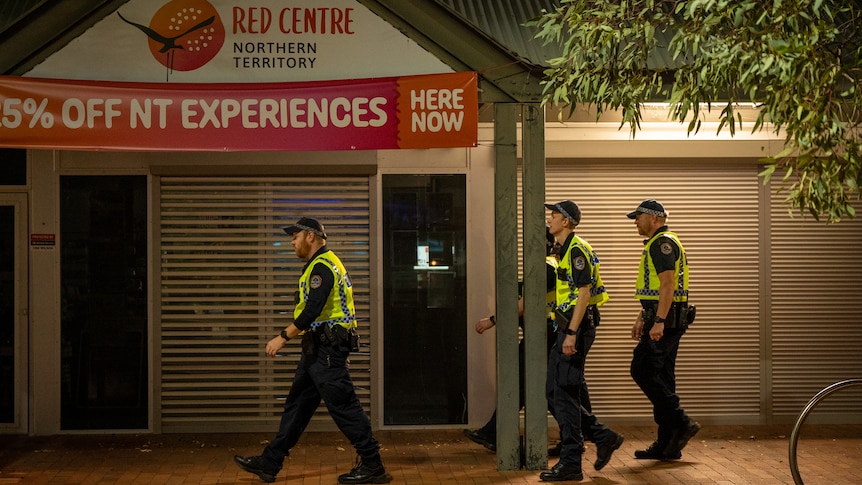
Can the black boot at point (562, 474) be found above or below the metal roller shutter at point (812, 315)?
below

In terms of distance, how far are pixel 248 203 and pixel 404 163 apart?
1.63 meters

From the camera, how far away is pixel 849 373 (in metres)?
10.4

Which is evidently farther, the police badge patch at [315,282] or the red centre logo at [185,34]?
the red centre logo at [185,34]

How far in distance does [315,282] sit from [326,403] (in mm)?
956

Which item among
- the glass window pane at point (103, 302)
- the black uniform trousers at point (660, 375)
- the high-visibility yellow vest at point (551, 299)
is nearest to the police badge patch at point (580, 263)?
the high-visibility yellow vest at point (551, 299)

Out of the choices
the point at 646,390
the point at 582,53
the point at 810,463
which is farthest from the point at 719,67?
the point at 810,463

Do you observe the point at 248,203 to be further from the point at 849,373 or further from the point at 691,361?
the point at 849,373

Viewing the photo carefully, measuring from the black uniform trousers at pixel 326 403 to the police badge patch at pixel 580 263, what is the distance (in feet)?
6.43

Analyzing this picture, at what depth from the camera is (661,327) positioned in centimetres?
837

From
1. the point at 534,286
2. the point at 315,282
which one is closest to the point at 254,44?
the point at 315,282

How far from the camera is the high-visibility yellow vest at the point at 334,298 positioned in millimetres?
7820

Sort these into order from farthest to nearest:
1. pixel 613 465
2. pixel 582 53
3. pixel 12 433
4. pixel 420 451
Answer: pixel 12 433 → pixel 420 451 → pixel 613 465 → pixel 582 53

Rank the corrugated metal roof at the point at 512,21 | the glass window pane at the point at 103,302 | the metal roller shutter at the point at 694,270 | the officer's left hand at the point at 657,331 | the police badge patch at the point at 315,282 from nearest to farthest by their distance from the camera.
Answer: the police badge patch at the point at 315,282 < the corrugated metal roof at the point at 512,21 < the officer's left hand at the point at 657,331 < the glass window pane at the point at 103,302 < the metal roller shutter at the point at 694,270

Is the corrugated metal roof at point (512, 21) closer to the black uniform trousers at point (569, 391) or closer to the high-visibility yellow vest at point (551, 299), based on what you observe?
the high-visibility yellow vest at point (551, 299)
